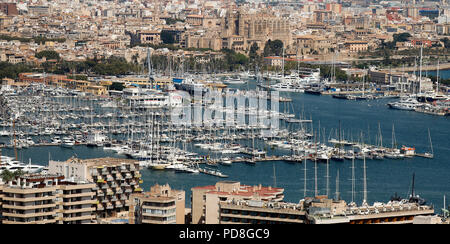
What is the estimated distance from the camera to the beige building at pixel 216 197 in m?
8.18

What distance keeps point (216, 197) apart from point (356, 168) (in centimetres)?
724

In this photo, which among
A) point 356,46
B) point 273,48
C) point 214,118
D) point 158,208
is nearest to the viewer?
point 158,208

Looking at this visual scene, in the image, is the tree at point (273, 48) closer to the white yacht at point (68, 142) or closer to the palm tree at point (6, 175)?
the white yacht at point (68, 142)

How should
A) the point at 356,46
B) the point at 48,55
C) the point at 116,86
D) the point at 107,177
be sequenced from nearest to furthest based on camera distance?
the point at 107,177 → the point at 116,86 → the point at 48,55 → the point at 356,46

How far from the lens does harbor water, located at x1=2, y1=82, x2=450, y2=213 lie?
13.1 metres

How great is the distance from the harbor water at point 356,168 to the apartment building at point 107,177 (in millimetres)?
1145

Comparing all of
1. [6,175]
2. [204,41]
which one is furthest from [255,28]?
[6,175]

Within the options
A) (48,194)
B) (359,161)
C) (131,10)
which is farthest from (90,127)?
(131,10)

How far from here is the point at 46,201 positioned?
26.5ft

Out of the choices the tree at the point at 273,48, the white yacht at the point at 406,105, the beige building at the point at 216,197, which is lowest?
the white yacht at the point at 406,105

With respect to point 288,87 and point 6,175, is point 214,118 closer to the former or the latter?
point 288,87

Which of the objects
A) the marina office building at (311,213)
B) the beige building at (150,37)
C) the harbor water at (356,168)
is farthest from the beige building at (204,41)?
the marina office building at (311,213)

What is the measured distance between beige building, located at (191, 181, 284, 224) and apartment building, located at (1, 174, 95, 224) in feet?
3.03
